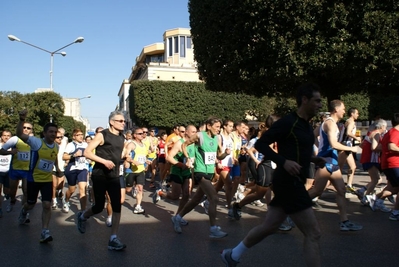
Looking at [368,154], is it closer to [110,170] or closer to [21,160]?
[110,170]

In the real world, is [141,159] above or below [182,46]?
below

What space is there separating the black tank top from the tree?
22.3 feet

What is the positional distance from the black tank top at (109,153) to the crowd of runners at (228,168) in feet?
0.04

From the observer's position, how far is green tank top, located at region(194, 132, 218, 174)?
6.71 m

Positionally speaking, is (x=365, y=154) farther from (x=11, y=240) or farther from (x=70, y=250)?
(x=11, y=240)

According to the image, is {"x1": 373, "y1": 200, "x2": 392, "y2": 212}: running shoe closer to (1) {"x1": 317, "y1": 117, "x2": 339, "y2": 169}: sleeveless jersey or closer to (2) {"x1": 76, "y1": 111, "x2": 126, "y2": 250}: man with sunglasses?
(1) {"x1": 317, "y1": 117, "x2": 339, "y2": 169}: sleeveless jersey

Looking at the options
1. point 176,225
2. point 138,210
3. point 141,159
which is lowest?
point 138,210

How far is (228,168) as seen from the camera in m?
8.46

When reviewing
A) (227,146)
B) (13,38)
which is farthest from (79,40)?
(227,146)

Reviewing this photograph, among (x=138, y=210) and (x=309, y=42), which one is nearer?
(x=138, y=210)

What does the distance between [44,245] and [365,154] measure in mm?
6582

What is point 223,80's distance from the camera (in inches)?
567

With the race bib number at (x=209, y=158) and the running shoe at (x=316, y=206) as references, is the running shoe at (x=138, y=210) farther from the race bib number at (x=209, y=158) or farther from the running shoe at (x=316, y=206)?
the running shoe at (x=316, y=206)

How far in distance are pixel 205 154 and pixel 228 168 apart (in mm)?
1765
